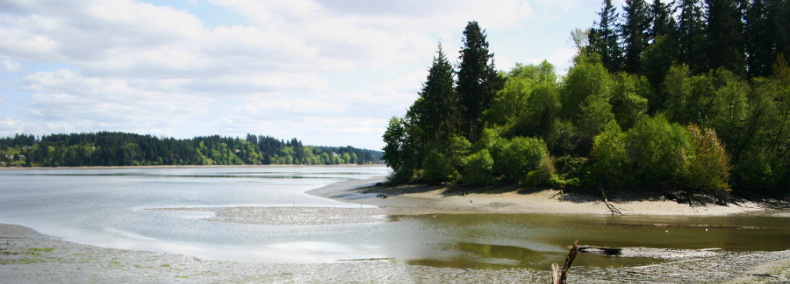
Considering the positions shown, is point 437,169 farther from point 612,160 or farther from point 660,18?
point 660,18

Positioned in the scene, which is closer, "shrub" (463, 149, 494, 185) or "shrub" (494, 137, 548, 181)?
"shrub" (494, 137, 548, 181)

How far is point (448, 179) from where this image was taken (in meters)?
50.5

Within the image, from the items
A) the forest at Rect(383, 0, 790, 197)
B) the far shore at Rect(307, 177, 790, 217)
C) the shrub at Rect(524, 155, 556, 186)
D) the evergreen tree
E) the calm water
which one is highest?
the evergreen tree

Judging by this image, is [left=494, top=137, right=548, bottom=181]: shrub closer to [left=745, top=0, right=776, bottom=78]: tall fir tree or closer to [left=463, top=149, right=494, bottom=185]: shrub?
[left=463, top=149, right=494, bottom=185]: shrub

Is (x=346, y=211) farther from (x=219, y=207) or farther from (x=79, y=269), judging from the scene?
(x=79, y=269)

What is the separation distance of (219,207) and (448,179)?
24490 mm

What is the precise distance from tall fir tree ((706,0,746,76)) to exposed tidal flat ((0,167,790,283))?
21785 mm

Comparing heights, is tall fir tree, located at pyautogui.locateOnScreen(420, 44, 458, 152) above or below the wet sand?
above

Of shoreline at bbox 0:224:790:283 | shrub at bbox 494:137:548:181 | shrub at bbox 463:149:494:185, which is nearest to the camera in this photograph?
shoreline at bbox 0:224:790:283

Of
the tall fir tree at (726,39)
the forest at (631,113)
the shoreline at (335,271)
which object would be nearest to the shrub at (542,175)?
the forest at (631,113)

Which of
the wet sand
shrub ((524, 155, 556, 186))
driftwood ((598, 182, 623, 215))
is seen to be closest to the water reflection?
the wet sand

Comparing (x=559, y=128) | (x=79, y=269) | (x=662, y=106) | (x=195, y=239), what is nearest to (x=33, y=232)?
(x=195, y=239)

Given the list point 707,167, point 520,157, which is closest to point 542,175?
point 520,157

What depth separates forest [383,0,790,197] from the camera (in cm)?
3822
